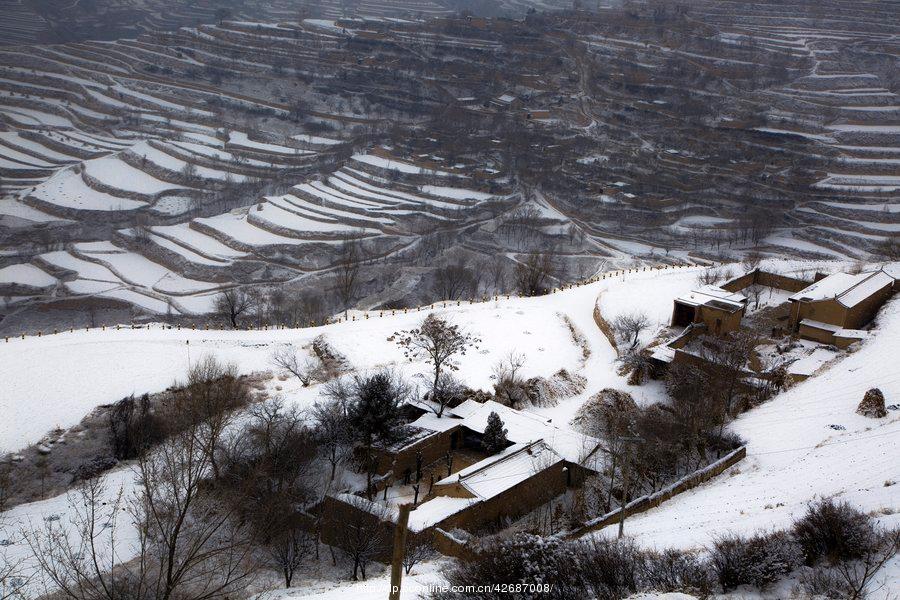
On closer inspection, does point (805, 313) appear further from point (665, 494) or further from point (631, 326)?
point (665, 494)

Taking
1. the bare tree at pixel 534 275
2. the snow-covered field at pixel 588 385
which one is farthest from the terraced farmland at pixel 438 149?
the snow-covered field at pixel 588 385

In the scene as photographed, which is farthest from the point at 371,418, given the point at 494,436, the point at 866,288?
the point at 866,288

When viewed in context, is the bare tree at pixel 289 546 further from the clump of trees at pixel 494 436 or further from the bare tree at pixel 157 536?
the clump of trees at pixel 494 436

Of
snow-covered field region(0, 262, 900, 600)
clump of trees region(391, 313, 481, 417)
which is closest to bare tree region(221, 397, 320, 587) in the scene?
snow-covered field region(0, 262, 900, 600)

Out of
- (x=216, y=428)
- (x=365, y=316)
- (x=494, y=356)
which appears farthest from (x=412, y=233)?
(x=216, y=428)

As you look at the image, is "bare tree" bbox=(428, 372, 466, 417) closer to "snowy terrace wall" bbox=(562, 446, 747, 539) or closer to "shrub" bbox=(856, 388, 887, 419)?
"snowy terrace wall" bbox=(562, 446, 747, 539)
